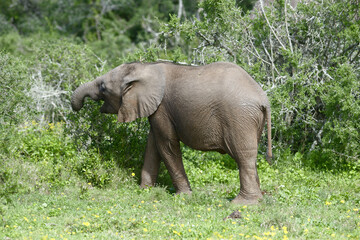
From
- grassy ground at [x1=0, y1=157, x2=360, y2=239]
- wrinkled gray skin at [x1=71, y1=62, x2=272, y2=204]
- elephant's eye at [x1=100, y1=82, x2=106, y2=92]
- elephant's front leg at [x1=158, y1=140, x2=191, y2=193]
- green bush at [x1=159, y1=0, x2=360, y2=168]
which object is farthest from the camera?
green bush at [x1=159, y1=0, x2=360, y2=168]

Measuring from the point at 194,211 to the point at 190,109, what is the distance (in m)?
1.47

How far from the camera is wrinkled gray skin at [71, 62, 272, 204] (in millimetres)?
8336

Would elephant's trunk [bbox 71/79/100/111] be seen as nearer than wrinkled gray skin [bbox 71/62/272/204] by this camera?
No

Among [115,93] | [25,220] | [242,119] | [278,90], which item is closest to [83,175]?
[115,93]

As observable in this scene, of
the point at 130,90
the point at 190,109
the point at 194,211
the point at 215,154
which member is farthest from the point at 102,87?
the point at 215,154

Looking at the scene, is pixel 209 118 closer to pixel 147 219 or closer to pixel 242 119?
pixel 242 119

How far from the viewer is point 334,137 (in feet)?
33.9

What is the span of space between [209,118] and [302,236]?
7.77ft

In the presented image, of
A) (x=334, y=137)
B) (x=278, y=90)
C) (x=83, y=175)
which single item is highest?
(x=278, y=90)

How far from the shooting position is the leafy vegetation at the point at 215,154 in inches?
297

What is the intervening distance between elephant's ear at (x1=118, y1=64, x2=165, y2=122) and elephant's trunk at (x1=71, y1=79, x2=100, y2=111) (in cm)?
61

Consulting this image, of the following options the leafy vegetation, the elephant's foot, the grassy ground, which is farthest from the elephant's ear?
the elephant's foot

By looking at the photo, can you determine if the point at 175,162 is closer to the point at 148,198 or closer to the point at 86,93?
the point at 148,198

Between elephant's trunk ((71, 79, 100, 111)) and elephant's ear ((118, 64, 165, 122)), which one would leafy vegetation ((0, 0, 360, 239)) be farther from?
elephant's ear ((118, 64, 165, 122))
